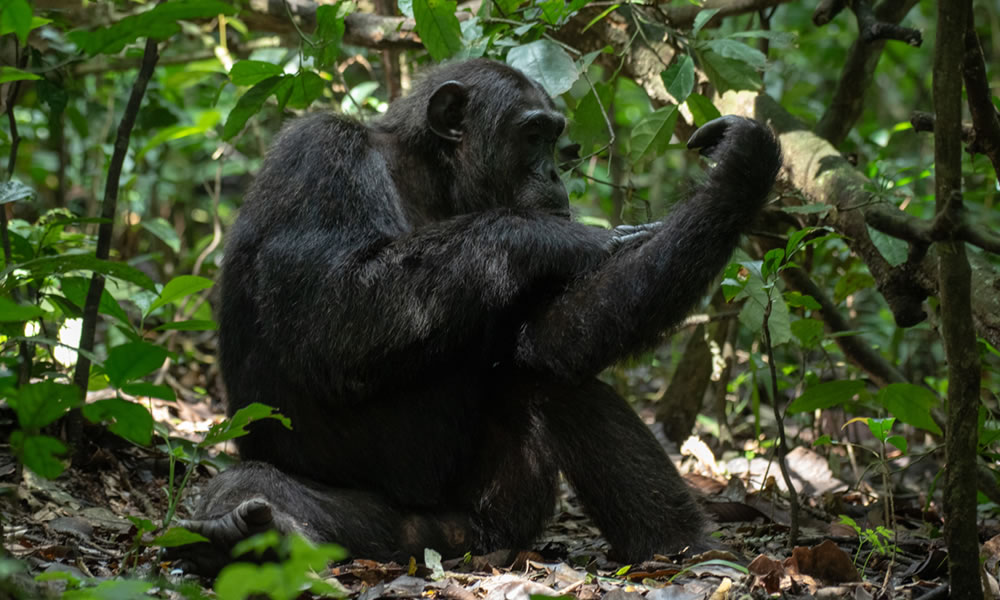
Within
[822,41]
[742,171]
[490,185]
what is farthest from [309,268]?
[822,41]

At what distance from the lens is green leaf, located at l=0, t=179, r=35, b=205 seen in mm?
4262

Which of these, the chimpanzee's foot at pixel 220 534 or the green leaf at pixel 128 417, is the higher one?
the green leaf at pixel 128 417

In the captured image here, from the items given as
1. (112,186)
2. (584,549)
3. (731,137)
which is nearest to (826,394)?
(731,137)

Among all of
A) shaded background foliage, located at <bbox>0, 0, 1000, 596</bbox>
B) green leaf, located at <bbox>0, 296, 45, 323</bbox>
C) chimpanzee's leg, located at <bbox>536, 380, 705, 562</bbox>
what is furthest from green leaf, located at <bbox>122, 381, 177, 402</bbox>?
chimpanzee's leg, located at <bbox>536, 380, 705, 562</bbox>

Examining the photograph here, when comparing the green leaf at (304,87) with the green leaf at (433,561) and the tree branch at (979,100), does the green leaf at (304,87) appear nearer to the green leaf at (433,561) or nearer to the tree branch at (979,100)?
the green leaf at (433,561)

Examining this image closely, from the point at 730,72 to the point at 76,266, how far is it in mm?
3309

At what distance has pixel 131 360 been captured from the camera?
2896 millimetres

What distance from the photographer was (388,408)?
434cm

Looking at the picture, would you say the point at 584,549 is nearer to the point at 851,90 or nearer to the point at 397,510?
the point at 397,510

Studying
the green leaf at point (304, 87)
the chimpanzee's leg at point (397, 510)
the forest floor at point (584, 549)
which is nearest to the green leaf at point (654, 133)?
the chimpanzee's leg at point (397, 510)

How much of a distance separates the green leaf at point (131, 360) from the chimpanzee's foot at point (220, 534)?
909mm

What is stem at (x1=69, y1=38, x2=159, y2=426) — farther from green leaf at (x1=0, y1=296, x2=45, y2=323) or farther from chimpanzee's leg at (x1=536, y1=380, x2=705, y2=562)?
green leaf at (x1=0, y1=296, x2=45, y2=323)

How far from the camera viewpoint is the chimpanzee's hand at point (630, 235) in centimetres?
437

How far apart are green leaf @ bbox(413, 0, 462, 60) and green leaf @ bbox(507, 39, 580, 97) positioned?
1.07 ft
